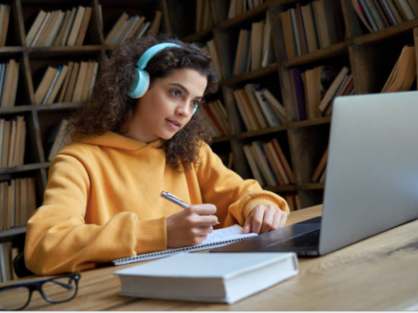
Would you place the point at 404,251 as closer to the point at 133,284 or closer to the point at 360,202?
the point at 360,202

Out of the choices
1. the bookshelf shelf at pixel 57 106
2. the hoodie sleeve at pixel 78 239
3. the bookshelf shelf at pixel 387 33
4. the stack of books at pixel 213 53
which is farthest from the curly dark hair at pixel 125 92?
the stack of books at pixel 213 53

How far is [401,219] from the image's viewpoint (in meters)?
1.13

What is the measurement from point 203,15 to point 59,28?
964 mm

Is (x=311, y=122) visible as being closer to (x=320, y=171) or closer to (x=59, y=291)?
(x=320, y=171)

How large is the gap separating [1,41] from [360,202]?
9.32 feet

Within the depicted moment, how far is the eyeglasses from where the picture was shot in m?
0.76

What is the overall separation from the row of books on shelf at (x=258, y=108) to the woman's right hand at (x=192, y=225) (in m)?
2.01

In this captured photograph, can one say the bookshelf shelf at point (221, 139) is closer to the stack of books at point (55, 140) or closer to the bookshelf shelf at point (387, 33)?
the stack of books at point (55, 140)

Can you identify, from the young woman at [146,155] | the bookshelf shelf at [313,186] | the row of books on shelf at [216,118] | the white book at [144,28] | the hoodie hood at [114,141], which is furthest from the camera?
the white book at [144,28]

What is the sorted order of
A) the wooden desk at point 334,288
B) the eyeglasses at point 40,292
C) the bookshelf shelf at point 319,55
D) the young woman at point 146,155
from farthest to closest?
1. the bookshelf shelf at point 319,55
2. the young woman at point 146,155
3. the eyeglasses at point 40,292
4. the wooden desk at point 334,288

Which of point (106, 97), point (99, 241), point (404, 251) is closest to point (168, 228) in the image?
point (99, 241)

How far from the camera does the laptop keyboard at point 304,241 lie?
0.95 metres

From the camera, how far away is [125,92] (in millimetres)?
1727

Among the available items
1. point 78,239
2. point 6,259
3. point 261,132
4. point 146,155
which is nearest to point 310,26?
point 261,132
